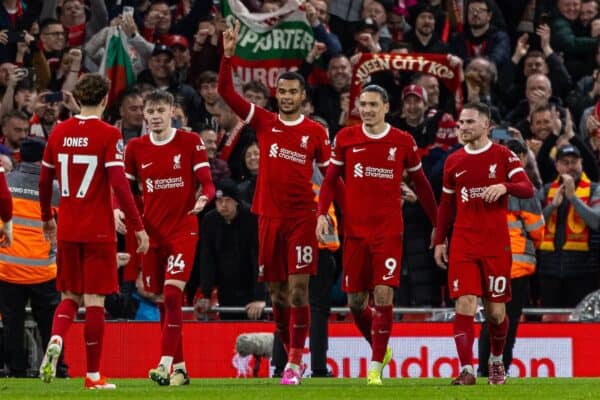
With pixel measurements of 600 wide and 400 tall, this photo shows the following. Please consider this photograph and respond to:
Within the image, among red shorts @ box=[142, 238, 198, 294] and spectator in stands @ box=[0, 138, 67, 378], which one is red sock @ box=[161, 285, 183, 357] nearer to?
red shorts @ box=[142, 238, 198, 294]

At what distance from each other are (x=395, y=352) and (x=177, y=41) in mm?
5858

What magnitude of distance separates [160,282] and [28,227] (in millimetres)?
2890

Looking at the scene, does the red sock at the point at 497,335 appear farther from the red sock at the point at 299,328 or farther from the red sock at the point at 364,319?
the red sock at the point at 299,328

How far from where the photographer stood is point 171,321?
587 inches

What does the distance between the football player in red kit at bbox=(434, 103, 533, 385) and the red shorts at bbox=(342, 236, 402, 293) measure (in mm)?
406

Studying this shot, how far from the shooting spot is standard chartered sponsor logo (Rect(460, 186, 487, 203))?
15164 mm

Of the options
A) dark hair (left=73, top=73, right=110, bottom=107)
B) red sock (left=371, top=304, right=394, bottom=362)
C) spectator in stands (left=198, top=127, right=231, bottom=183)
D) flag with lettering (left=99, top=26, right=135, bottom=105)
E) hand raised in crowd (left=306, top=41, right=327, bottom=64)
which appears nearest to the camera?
dark hair (left=73, top=73, right=110, bottom=107)

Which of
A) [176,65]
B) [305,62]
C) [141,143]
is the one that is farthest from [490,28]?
[141,143]

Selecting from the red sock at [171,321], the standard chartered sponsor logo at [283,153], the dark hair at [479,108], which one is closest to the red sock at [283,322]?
the red sock at [171,321]

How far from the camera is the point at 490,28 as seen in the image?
24234mm

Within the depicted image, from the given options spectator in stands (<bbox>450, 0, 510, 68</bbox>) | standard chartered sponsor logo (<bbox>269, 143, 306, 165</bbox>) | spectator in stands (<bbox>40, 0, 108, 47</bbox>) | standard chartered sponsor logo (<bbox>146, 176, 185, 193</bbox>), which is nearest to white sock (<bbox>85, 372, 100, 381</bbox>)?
standard chartered sponsor logo (<bbox>146, 176, 185, 193</bbox>)

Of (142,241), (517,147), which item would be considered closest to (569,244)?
(517,147)

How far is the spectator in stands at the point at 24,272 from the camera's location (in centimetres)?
1755

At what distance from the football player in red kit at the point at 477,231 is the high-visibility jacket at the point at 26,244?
15.4 ft
